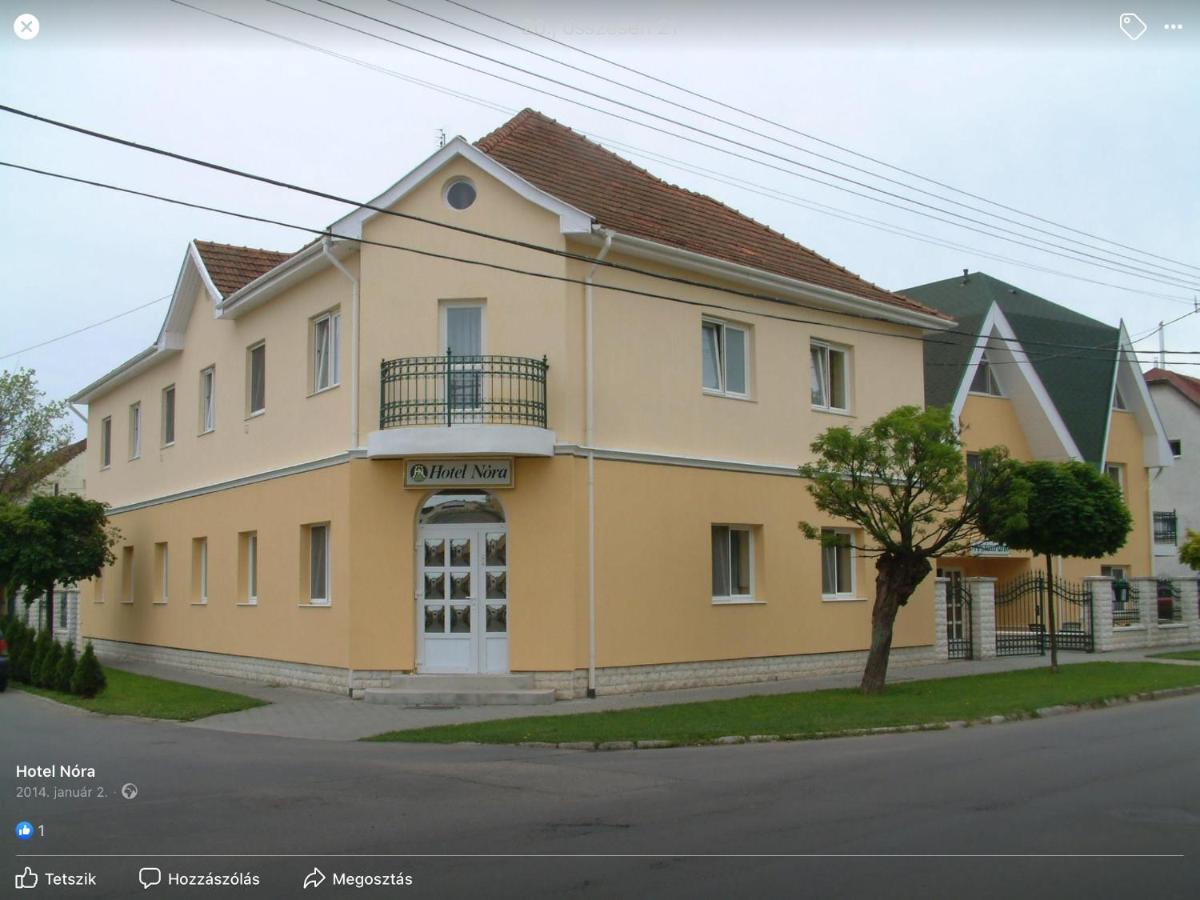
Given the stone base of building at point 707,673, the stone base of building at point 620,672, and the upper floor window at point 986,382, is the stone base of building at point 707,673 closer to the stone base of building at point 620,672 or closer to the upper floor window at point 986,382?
the stone base of building at point 620,672

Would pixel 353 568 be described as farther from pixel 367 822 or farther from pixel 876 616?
pixel 367 822

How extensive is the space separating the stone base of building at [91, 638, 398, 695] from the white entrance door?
972 millimetres

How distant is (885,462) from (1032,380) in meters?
16.4

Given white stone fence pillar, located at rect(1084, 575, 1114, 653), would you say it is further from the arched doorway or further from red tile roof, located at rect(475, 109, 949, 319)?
the arched doorway

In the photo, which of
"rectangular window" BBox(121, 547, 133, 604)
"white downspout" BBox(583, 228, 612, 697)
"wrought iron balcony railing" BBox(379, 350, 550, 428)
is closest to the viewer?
"white downspout" BBox(583, 228, 612, 697)

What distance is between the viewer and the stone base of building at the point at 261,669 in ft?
57.2

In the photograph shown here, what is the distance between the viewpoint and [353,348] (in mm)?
18188

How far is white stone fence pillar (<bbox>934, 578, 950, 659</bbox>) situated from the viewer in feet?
76.0

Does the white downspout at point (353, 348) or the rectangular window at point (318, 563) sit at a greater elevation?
the white downspout at point (353, 348)

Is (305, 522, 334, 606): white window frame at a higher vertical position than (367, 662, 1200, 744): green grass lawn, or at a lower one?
higher

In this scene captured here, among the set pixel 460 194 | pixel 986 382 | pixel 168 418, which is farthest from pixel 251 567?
pixel 986 382

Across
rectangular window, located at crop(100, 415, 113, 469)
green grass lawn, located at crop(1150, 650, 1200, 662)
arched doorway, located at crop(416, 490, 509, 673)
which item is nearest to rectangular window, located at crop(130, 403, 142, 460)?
rectangular window, located at crop(100, 415, 113, 469)

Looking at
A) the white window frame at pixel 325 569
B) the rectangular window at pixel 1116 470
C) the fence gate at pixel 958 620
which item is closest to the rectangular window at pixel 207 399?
the white window frame at pixel 325 569

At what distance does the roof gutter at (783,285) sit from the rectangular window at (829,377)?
32.5 inches
